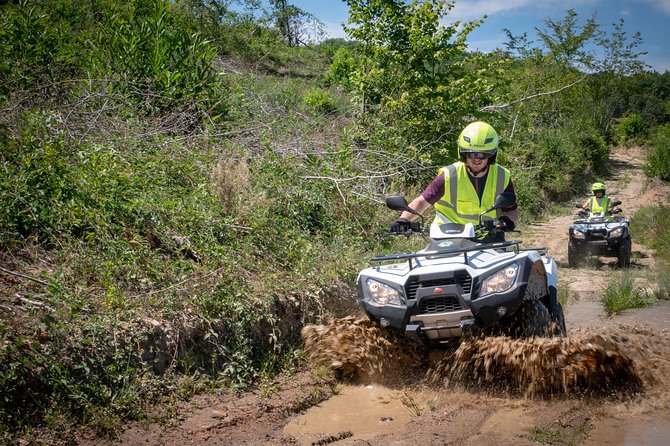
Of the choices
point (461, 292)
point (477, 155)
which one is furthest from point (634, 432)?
point (477, 155)

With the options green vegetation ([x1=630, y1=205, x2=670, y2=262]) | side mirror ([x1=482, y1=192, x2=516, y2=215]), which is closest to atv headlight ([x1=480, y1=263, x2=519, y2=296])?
side mirror ([x1=482, y1=192, x2=516, y2=215])

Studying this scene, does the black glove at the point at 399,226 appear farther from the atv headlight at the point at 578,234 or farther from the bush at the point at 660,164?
the bush at the point at 660,164

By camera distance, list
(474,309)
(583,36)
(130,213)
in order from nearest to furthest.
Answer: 1. (474,309)
2. (130,213)
3. (583,36)

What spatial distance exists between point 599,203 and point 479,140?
39.7 feet

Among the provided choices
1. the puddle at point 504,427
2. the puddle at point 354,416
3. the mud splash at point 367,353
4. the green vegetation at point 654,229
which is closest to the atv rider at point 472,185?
the mud splash at point 367,353

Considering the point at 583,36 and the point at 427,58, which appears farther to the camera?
the point at 583,36

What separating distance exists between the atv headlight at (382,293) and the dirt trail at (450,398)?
20.7 inches

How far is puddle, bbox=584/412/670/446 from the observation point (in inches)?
190

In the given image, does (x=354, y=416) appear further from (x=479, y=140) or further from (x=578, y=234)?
(x=578, y=234)

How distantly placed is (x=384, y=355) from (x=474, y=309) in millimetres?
1224

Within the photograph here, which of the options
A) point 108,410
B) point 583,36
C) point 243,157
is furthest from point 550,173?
point 108,410

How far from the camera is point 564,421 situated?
5180 mm

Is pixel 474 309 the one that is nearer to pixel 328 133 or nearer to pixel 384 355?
pixel 384 355

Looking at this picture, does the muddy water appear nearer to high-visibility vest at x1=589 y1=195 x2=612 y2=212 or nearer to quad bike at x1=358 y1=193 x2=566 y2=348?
quad bike at x1=358 y1=193 x2=566 y2=348
